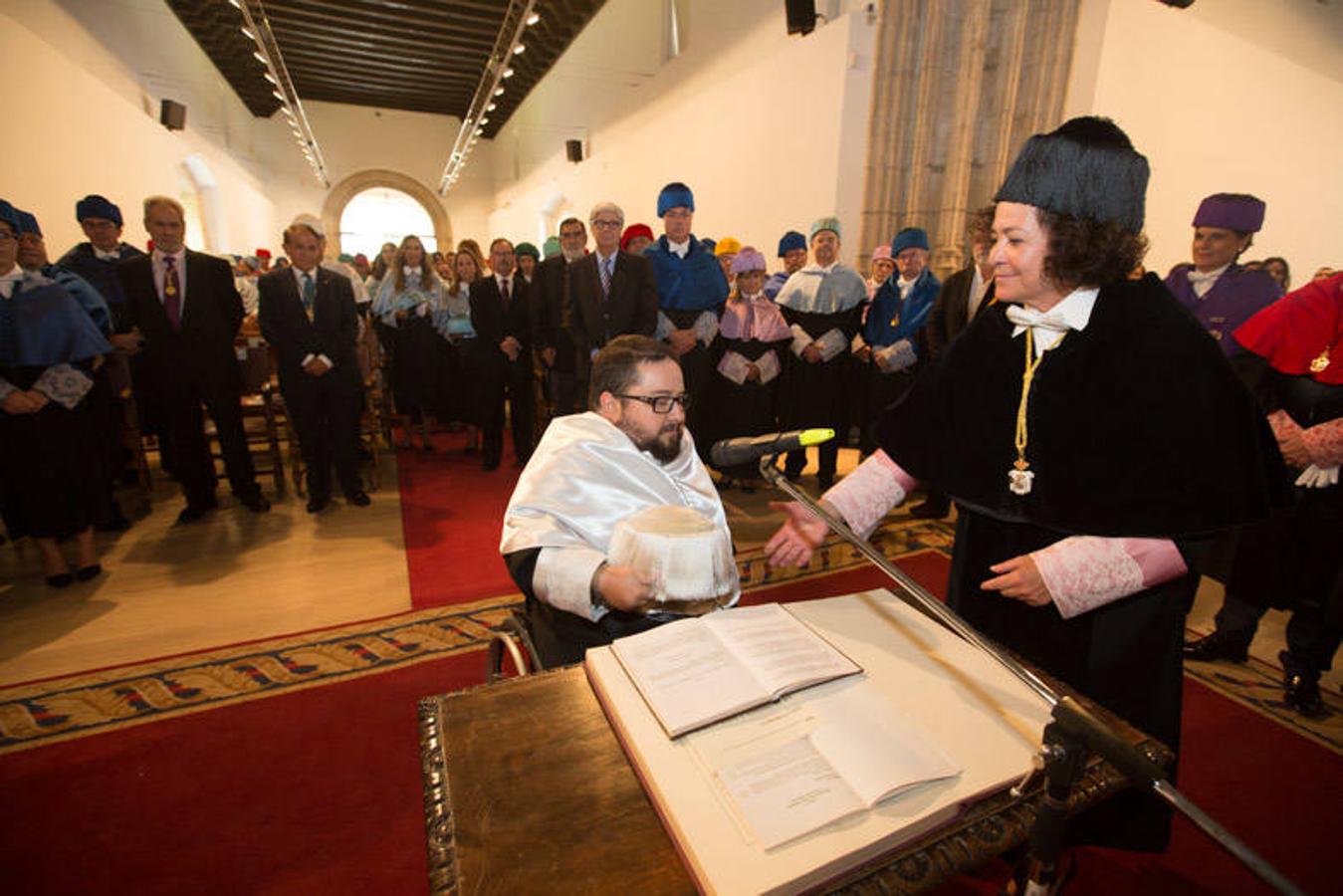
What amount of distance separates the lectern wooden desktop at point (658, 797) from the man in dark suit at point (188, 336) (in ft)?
14.6

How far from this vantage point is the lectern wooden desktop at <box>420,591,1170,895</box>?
80 cm

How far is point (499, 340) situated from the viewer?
6152 mm

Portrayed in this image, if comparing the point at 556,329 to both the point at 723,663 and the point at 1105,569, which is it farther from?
the point at 1105,569

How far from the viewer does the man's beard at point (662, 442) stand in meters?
1.85

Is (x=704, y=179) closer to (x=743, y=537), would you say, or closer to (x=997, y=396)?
(x=743, y=537)

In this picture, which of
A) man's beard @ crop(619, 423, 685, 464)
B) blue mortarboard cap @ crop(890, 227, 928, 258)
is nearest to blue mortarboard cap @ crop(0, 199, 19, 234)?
man's beard @ crop(619, 423, 685, 464)

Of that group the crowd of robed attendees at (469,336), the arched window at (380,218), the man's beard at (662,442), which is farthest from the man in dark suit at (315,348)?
the arched window at (380,218)

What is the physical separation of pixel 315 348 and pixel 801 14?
242 inches

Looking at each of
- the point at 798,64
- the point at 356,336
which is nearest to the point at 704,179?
the point at 798,64

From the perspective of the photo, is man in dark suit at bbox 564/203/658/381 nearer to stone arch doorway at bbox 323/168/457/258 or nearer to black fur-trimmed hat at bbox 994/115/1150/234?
black fur-trimmed hat at bbox 994/115/1150/234

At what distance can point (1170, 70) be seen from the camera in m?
6.05

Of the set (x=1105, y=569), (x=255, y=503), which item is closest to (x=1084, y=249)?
(x=1105, y=569)

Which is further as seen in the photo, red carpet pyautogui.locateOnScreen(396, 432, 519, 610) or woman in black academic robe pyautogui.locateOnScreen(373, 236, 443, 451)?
woman in black academic robe pyautogui.locateOnScreen(373, 236, 443, 451)

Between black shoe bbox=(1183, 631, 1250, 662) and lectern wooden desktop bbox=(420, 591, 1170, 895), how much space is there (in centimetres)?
266
